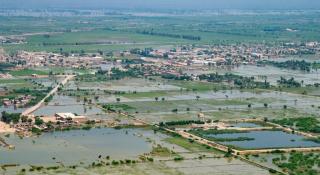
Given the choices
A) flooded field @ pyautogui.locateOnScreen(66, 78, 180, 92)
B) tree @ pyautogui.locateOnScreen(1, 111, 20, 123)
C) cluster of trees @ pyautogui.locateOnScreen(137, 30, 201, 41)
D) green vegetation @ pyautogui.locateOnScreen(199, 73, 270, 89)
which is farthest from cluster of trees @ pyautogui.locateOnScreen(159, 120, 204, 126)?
cluster of trees @ pyautogui.locateOnScreen(137, 30, 201, 41)

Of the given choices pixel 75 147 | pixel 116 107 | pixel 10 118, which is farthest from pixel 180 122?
pixel 10 118

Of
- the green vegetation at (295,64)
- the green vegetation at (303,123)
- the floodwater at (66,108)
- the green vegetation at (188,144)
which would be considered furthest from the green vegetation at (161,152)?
the green vegetation at (295,64)

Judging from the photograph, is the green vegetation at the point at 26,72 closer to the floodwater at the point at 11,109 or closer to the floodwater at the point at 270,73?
the floodwater at the point at 270,73

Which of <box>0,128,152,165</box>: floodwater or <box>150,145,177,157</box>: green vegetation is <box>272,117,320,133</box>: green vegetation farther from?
<box>150,145,177,157</box>: green vegetation

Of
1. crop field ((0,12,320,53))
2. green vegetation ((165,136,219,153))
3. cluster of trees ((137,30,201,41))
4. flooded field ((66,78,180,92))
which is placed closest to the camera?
green vegetation ((165,136,219,153))

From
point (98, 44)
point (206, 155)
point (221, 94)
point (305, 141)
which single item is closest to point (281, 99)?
point (221, 94)

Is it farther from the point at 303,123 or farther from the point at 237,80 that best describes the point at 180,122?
the point at 237,80

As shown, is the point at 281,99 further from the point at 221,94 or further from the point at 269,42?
the point at 269,42
